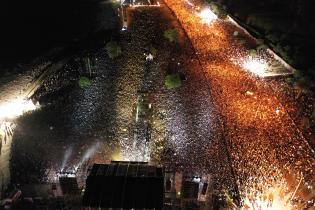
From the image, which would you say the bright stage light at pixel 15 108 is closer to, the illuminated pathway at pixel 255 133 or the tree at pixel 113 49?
the tree at pixel 113 49

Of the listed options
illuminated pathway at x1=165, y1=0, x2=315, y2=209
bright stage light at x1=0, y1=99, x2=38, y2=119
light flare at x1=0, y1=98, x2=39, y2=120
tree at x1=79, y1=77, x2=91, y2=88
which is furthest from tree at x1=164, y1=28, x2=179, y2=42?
bright stage light at x1=0, y1=99, x2=38, y2=119

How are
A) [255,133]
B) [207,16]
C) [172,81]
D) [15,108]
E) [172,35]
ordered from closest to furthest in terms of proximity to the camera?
[255,133], [15,108], [172,81], [172,35], [207,16]

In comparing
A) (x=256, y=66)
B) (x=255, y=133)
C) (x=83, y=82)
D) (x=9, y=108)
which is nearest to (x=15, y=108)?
(x=9, y=108)

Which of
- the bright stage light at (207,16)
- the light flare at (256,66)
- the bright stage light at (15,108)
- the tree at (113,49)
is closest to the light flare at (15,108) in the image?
the bright stage light at (15,108)

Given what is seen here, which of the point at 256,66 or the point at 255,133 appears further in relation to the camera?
the point at 256,66

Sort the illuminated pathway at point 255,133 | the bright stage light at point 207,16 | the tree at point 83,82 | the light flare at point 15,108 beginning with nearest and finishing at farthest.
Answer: the illuminated pathway at point 255,133
the light flare at point 15,108
the tree at point 83,82
the bright stage light at point 207,16

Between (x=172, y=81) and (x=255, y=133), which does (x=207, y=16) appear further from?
(x=255, y=133)

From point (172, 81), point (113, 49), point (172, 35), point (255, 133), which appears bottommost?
point (255, 133)

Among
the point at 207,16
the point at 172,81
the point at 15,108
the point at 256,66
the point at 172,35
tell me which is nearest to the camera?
the point at 15,108
